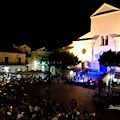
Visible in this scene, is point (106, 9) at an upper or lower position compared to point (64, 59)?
upper

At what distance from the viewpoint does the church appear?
31.0 meters

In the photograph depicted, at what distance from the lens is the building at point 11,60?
36622mm

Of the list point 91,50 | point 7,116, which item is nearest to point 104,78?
point 91,50

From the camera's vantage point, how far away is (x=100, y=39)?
32.6m

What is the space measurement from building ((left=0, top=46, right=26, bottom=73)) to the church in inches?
580

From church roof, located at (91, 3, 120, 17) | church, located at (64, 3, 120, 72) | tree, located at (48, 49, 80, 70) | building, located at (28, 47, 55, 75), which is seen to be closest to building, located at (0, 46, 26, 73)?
building, located at (28, 47, 55, 75)

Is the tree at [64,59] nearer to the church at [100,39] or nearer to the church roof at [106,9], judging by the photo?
the church at [100,39]

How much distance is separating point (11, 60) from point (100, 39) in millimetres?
21842

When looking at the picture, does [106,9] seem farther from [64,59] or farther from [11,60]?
[11,60]

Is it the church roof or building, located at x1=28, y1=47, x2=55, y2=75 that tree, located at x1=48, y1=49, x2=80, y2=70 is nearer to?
building, located at x1=28, y1=47, x2=55, y2=75

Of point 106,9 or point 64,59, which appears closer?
point 106,9

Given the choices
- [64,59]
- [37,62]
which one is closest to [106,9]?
[64,59]

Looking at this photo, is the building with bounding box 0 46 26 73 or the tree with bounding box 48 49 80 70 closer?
the tree with bounding box 48 49 80 70

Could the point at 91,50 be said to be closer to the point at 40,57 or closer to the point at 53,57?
the point at 53,57
